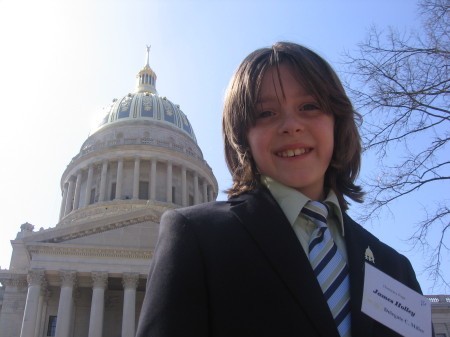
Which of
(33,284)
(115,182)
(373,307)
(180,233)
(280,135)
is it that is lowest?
(373,307)

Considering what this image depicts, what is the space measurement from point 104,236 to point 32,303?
620 cm

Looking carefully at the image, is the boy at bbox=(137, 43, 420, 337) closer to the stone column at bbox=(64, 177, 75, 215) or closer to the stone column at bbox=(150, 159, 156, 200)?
the stone column at bbox=(150, 159, 156, 200)

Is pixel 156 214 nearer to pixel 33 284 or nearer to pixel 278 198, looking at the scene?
pixel 33 284

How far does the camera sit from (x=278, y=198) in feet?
8.20

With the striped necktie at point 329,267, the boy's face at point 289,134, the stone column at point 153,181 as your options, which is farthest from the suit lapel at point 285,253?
the stone column at point 153,181

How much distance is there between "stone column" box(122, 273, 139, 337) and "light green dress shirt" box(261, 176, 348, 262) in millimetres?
27702

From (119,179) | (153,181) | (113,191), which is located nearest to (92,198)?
(113,191)

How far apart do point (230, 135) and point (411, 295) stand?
4.41 ft

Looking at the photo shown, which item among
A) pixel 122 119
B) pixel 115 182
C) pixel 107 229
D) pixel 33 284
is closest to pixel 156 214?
pixel 107 229

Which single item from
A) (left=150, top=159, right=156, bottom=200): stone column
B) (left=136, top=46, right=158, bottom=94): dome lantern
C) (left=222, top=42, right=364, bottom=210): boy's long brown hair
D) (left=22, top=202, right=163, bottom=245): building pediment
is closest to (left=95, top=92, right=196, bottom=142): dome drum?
(left=136, top=46, right=158, bottom=94): dome lantern

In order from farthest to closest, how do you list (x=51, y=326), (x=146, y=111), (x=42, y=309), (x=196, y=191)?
1. (x=146, y=111)
2. (x=196, y=191)
3. (x=51, y=326)
4. (x=42, y=309)

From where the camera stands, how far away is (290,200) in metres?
2.44

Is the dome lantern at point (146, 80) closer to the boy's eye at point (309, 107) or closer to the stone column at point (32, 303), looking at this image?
the stone column at point (32, 303)

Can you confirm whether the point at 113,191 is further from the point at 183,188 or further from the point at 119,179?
the point at 183,188
